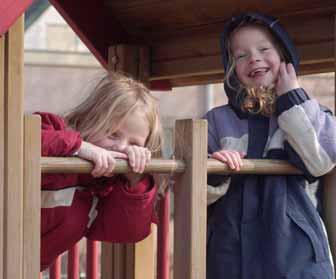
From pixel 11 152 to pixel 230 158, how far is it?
0.81 metres

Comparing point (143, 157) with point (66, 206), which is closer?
A: point (143, 157)

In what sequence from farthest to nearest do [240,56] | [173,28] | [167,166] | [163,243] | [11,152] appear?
[163,243]
[173,28]
[240,56]
[167,166]
[11,152]

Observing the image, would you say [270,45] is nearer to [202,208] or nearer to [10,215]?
[202,208]

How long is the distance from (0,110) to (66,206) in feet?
2.18

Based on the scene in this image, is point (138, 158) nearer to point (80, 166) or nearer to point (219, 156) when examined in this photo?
point (80, 166)

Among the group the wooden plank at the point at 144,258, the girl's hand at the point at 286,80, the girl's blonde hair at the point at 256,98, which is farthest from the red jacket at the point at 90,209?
the wooden plank at the point at 144,258

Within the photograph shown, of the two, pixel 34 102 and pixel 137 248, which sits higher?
pixel 34 102

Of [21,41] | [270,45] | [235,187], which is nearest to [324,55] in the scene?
[270,45]

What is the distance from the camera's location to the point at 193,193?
9.31 ft

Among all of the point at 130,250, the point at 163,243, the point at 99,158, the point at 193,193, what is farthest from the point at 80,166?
the point at 163,243

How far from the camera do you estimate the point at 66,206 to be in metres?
3.04

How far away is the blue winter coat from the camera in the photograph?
121 inches

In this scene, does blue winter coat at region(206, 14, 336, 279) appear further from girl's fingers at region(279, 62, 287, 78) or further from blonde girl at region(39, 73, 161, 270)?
blonde girl at region(39, 73, 161, 270)

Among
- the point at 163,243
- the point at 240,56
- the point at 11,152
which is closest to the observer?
the point at 11,152
